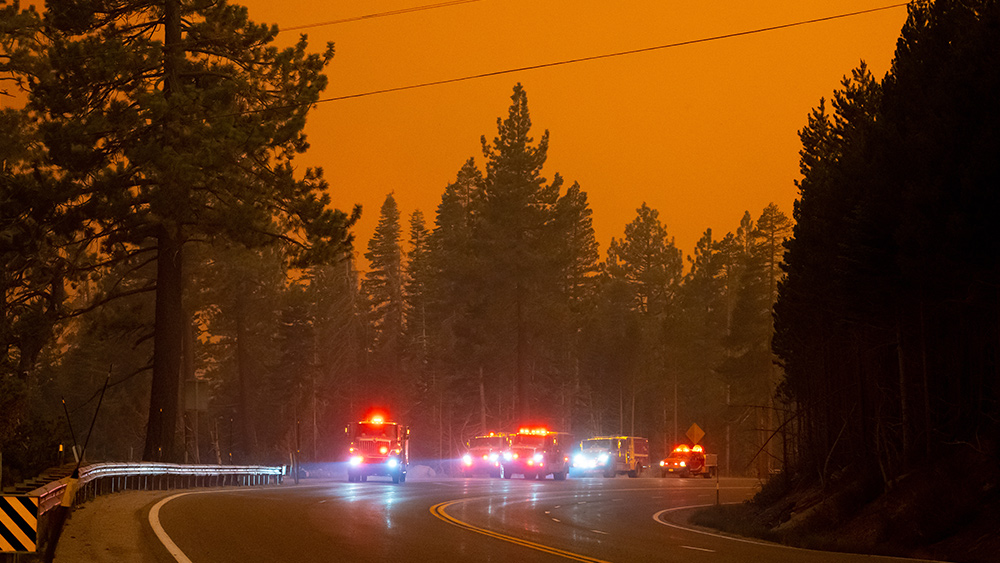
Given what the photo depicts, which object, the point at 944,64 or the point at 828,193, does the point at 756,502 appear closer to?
the point at 828,193

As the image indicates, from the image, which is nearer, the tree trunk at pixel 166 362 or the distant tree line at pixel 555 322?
the tree trunk at pixel 166 362

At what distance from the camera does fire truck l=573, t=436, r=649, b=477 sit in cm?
6800

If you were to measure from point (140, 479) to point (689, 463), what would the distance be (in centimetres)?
4421

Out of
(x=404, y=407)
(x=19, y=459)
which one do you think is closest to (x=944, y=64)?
(x=19, y=459)

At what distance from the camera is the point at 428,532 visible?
64.6 ft

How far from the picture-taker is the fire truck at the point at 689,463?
2744 inches

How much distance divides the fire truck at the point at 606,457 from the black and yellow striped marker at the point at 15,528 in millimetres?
57125

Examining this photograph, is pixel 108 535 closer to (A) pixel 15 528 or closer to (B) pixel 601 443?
(A) pixel 15 528

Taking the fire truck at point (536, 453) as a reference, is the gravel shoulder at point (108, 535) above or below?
below

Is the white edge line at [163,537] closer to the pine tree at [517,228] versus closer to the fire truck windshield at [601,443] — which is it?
the fire truck windshield at [601,443]

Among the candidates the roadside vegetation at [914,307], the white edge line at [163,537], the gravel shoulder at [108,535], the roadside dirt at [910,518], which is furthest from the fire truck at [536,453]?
the white edge line at [163,537]

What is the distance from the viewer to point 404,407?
108m

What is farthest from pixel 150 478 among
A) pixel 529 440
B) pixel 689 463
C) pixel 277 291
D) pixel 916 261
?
pixel 277 291

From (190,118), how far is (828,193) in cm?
1927
